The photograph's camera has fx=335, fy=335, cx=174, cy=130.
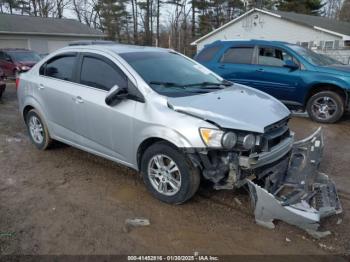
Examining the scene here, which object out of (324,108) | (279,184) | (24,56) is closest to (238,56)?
(324,108)

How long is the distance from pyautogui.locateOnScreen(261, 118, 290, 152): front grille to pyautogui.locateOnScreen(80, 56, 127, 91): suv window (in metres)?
1.75

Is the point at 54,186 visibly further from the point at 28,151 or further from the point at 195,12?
the point at 195,12

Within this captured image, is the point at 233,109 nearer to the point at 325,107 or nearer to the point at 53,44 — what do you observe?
the point at 325,107

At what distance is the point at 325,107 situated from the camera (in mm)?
7516

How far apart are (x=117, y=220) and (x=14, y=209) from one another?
123cm

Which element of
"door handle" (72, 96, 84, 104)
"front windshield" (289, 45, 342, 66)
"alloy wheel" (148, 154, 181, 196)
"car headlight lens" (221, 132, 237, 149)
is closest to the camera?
"car headlight lens" (221, 132, 237, 149)

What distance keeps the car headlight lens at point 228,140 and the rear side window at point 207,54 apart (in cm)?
577

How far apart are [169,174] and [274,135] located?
125 centimetres

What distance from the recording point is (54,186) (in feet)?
14.4

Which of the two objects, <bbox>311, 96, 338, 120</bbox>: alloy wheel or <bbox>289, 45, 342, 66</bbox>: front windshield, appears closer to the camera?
<bbox>311, 96, 338, 120</bbox>: alloy wheel

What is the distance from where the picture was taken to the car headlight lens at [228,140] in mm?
3291

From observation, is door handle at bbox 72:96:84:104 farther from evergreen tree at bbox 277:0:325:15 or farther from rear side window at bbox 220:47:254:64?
evergreen tree at bbox 277:0:325:15

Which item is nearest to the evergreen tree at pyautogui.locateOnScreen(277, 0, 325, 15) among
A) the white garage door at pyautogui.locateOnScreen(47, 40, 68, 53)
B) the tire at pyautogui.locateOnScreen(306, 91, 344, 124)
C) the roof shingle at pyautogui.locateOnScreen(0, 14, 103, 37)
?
the roof shingle at pyautogui.locateOnScreen(0, 14, 103, 37)

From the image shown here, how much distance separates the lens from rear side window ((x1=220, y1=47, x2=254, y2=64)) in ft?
27.1
